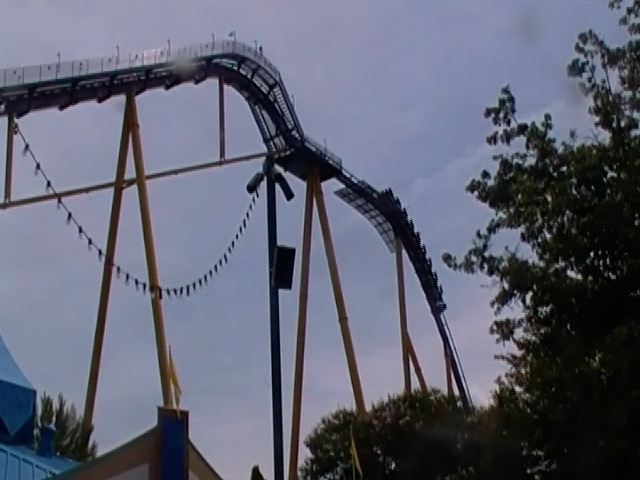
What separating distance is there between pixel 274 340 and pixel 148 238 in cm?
291

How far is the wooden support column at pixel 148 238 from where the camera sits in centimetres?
1461

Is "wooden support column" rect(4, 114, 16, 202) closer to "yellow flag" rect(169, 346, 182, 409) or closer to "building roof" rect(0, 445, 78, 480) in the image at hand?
"building roof" rect(0, 445, 78, 480)

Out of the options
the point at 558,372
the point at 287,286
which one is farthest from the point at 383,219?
the point at 558,372

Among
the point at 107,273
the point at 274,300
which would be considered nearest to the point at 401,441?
the point at 274,300

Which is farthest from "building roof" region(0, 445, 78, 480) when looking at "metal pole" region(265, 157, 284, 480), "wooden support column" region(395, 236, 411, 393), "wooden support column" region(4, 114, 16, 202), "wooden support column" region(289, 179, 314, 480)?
"wooden support column" region(395, 236, 411, 393)

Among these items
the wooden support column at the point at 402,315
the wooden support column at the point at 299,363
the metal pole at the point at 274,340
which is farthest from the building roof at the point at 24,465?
the wooden support column at the point at 402,315

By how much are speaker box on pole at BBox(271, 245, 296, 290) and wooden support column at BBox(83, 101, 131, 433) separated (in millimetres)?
2465

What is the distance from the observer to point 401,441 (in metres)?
18.7

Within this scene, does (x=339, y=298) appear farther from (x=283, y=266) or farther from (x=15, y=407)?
(x=15, y=407)

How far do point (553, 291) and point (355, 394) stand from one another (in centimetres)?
724

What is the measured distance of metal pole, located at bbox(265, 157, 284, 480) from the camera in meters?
16.7

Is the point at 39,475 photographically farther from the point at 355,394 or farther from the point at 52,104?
the point at 355,394

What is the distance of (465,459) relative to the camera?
1652 centimetres

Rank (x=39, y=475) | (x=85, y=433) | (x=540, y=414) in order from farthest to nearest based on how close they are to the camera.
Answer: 1. (x=85, y=433)
2. (x=540, y=414)
3. (x=39, y=475)
